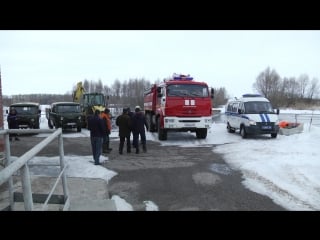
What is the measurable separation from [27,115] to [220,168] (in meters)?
14.8

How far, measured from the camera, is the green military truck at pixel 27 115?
804 inches

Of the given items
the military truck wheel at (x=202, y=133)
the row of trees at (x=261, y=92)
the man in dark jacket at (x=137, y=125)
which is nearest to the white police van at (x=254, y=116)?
the military truck wheel at (x=202, y=133)

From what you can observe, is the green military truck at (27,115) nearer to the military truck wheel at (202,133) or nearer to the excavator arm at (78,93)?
the excavator arm at (78,93)

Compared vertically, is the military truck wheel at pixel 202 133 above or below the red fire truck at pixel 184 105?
below

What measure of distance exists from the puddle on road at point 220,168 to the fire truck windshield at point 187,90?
5.84 metres

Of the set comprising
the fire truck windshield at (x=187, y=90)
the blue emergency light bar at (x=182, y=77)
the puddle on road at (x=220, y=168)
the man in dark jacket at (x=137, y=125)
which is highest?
the blue emergency light bar at (x=182, y=77)

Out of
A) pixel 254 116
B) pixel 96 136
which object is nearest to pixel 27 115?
pixel 96 136

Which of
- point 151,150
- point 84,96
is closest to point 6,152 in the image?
point 151,150

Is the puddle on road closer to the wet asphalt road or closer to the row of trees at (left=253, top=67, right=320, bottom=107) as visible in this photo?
the wet asphalt road
